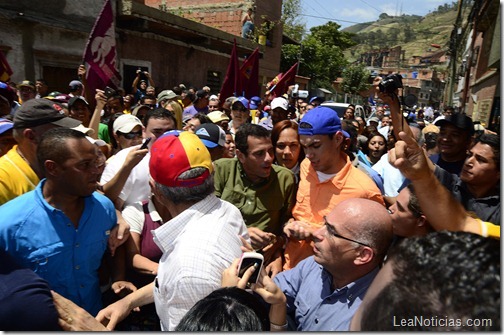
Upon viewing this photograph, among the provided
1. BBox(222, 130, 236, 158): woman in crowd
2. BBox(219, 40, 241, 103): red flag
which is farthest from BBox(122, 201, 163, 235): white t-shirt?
BBox(219, 40, 241, 103): red flag

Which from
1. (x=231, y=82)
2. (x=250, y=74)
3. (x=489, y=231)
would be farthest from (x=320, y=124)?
(x=250, y=74)

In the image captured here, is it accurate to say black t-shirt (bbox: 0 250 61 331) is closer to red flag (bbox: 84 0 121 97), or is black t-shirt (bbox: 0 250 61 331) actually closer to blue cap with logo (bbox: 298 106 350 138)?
blue cap with logo (bbox: 298 106 350 138)

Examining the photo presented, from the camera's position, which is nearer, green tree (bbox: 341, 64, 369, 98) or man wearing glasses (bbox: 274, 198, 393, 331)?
man wearing glasses (bbox: 274, 198, 393, 331)

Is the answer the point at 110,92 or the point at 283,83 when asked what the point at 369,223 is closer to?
the point at 110,92

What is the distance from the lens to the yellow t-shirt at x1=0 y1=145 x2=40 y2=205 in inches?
75.6

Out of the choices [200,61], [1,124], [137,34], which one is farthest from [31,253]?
[200,61]

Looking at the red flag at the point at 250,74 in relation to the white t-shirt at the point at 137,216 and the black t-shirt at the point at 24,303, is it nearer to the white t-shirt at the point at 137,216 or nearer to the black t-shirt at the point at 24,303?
the white t-shirt at the point at 137,216

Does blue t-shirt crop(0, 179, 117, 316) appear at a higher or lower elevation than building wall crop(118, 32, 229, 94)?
lower

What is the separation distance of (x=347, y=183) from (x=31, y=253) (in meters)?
1.83

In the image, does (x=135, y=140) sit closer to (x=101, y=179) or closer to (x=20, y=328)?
(x=101, y=179)

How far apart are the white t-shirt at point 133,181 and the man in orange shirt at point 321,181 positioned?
106 cm

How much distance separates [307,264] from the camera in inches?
77.7

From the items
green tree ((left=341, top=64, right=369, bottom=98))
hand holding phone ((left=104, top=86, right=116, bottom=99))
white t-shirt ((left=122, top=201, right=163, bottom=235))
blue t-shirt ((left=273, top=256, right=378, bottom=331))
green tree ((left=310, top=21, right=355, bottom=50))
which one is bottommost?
blue t-shirt ((left=273, top=256, right=378, bottom=331))

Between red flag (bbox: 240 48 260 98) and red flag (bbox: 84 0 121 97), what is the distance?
3.15 meters
